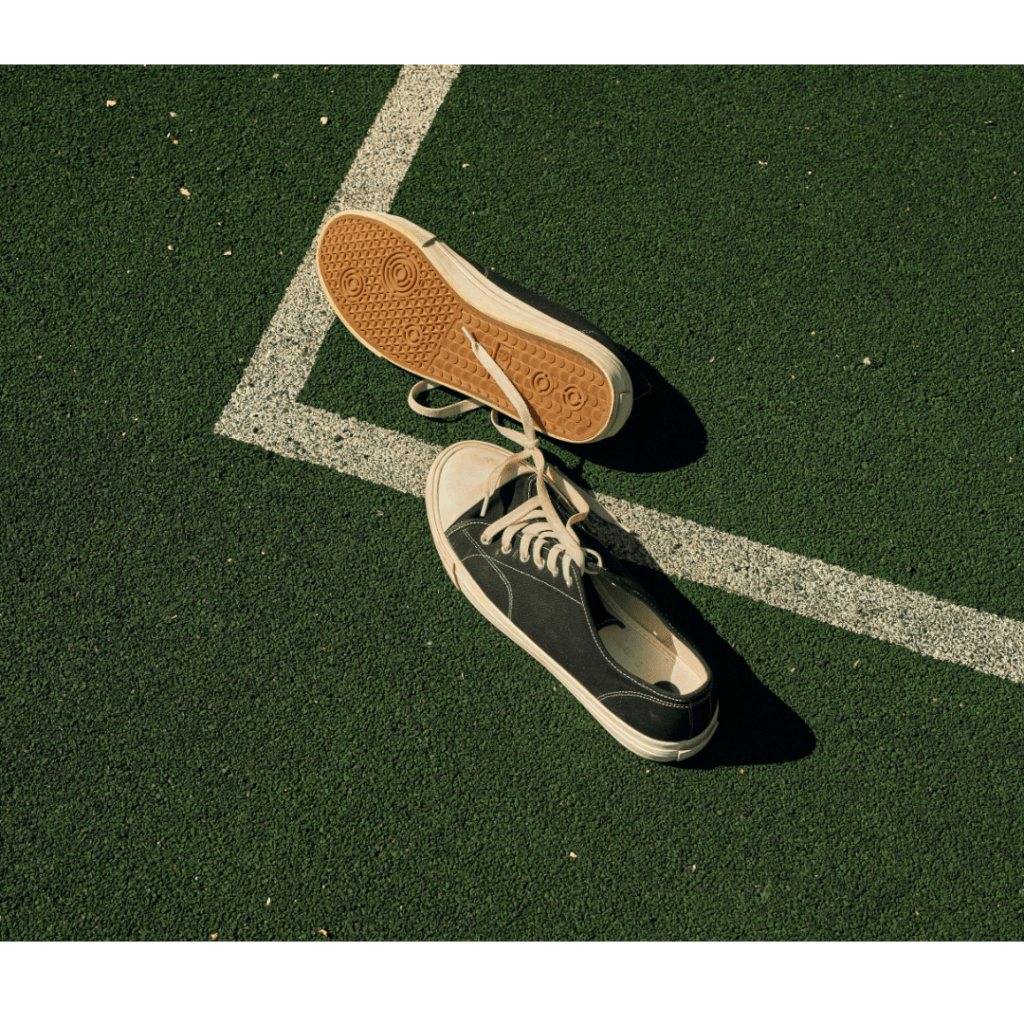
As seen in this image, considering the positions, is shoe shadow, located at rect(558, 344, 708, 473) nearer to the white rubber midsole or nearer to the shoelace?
the shoelace

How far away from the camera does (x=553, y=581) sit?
8.03ft

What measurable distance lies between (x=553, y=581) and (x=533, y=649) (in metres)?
0.26

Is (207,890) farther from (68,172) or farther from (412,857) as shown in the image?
(68,172)

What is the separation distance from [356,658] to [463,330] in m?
1.28

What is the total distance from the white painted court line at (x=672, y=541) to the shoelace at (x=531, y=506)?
236 millimetres

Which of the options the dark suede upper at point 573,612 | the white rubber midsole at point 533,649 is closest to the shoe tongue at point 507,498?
the dark suede upper at point 573,612

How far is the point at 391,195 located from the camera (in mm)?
2836

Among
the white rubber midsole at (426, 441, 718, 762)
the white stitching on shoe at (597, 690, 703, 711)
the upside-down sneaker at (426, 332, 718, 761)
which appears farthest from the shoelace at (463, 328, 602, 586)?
the white stitching on shoe at (597, 690, 703, 711)

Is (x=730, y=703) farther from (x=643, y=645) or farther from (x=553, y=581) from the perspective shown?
(x=553, y=581)

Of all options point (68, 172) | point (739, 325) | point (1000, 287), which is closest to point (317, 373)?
point (68, 172)

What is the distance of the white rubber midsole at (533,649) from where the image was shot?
90.7 inches

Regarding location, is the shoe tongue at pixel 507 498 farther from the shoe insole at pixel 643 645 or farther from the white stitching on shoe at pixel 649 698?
the white stitching on shoe at pixel 649 698

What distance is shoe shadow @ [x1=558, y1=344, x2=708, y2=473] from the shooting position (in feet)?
8.66

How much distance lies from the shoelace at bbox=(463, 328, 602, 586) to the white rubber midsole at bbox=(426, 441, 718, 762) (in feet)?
0.43
